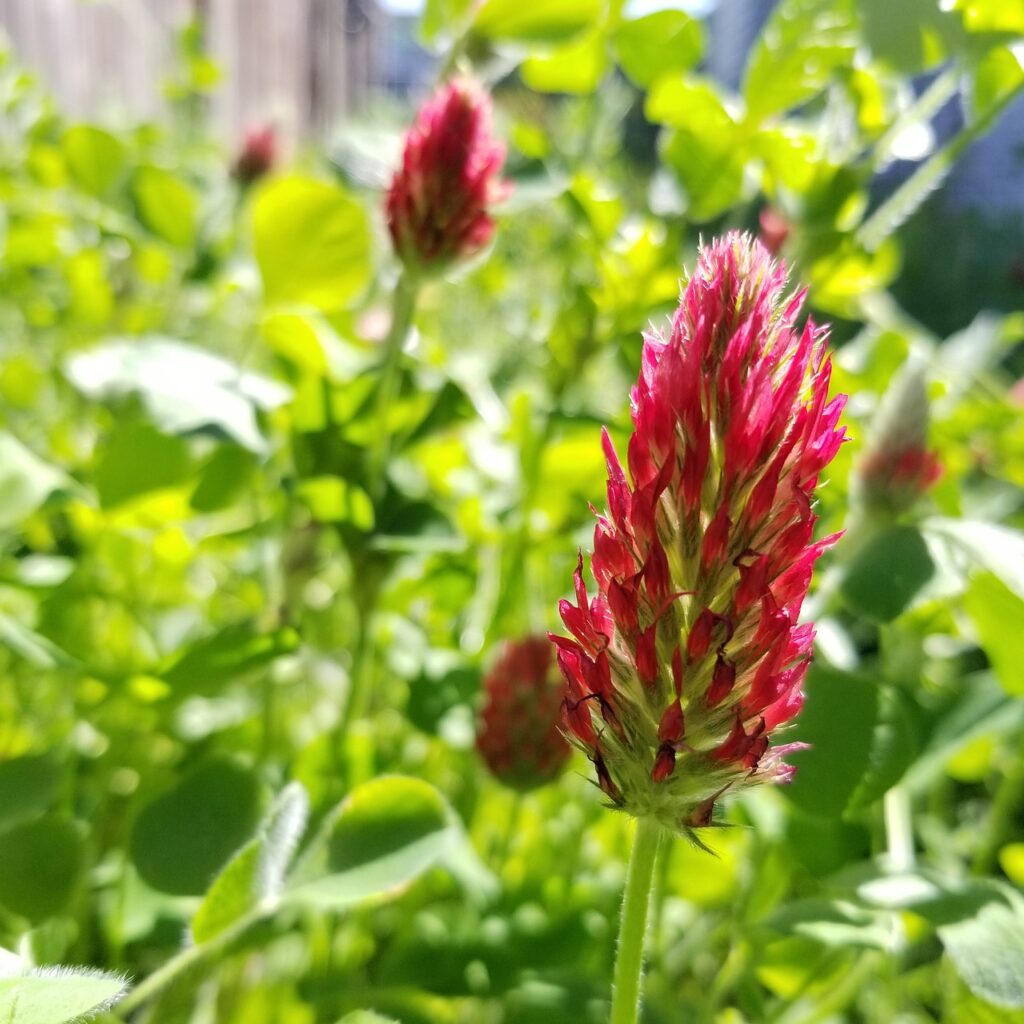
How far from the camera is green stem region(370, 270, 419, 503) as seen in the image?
47cm

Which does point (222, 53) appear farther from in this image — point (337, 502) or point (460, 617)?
point (337, 502)

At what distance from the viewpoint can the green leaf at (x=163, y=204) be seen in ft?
2.44

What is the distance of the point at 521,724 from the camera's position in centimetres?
54

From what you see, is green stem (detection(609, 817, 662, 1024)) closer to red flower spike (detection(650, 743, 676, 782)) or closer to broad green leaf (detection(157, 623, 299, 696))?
red flower spike (detection(650, 743, 676, 782))

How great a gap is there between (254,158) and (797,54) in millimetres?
677

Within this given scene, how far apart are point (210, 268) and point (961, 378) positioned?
1.79 ft

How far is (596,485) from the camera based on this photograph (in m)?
0.61

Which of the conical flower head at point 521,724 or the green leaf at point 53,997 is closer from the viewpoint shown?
the green leaf at point 53,997

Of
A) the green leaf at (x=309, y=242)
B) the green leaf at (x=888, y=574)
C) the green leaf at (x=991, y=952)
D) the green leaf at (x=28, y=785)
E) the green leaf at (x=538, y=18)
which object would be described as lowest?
the green leaf at (x=991, y=952)

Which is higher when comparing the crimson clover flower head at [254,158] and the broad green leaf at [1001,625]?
the crimson clover flower head at [254,158]

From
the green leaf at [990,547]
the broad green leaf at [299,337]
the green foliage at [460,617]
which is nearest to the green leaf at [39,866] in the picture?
the green foliage at [460,617]

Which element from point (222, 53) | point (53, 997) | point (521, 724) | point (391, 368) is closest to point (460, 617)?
point (521, 724)

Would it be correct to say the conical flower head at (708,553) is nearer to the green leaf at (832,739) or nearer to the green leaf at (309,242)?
the green leaf at (832,739)

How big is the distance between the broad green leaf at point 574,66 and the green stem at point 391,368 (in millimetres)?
221
